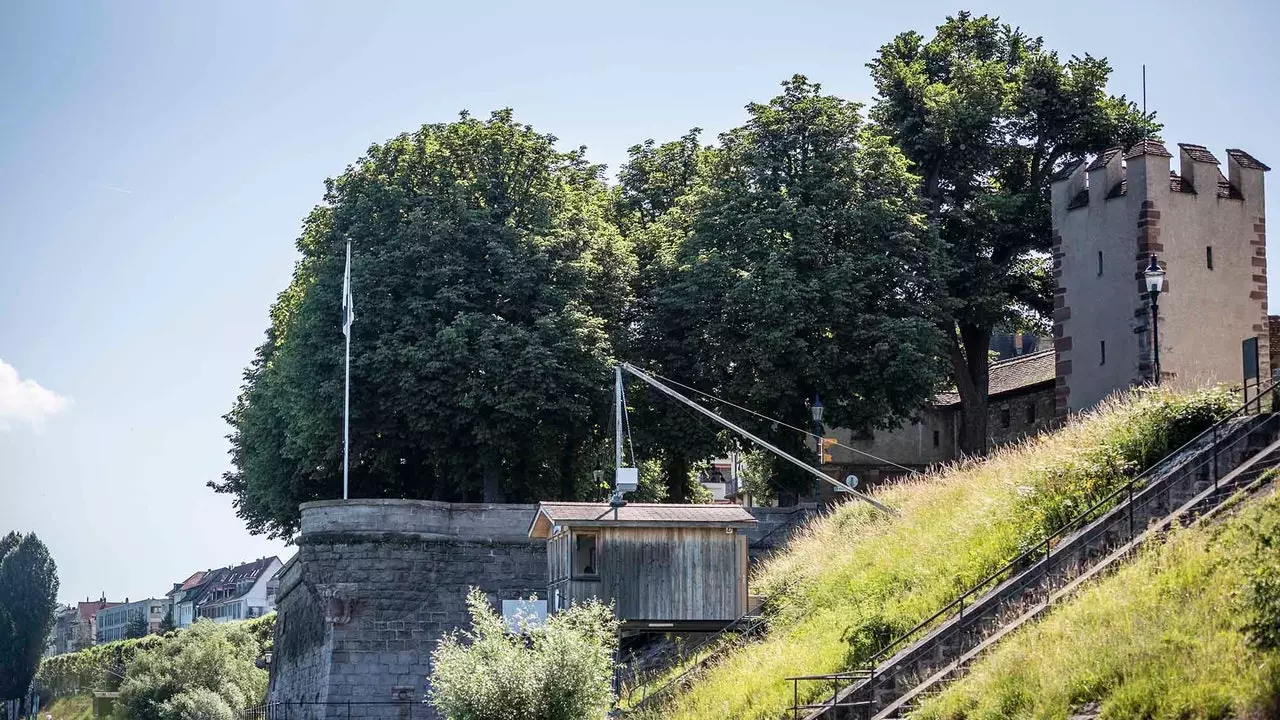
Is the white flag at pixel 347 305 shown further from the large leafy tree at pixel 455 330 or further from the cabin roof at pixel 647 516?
the cabin roof at pixel 647 516

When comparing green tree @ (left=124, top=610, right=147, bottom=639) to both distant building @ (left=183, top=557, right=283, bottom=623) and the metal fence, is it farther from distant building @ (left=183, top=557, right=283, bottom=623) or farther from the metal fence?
the metal fence

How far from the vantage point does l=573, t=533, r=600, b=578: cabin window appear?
121ft

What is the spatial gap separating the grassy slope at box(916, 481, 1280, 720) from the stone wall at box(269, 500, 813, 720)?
22.5 meters

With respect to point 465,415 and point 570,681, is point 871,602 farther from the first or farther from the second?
point 465,415

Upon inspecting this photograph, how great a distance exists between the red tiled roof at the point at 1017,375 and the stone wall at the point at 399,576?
1268 centimetres

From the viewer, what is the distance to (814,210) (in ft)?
158

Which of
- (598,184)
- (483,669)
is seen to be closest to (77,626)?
(598,184)

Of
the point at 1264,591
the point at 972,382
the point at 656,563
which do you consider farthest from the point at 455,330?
the point at 1264,591

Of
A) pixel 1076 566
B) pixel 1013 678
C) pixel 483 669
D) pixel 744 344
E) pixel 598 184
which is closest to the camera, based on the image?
pixel 1013 678

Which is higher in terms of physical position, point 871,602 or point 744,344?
point 744,344

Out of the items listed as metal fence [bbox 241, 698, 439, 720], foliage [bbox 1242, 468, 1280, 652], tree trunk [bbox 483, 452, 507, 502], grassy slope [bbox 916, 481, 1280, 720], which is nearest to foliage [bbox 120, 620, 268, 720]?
tree trunk [bbox 483, 452, 507, 502]

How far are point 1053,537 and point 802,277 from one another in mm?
23761

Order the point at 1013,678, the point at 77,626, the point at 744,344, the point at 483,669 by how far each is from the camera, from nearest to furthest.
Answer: the point at 1013,678
the point at 483,669
the point at 744,344
the point at 77,626

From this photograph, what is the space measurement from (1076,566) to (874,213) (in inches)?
955
